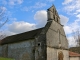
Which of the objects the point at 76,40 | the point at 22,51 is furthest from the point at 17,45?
the point at 76,40

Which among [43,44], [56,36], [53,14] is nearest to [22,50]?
[43,44]

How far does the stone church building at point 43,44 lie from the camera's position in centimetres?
2433

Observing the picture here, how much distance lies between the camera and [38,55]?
2422 centimetres

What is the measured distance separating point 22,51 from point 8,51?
4.58m

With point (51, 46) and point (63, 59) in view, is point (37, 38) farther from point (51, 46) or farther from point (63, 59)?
point (63, 59)

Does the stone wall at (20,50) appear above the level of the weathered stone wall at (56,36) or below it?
below

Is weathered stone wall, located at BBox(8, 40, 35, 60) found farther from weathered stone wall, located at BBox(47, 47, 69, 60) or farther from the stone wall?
weathered stone wall, located at BBox(47, 47, 69, 60)

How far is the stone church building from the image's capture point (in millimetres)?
24328

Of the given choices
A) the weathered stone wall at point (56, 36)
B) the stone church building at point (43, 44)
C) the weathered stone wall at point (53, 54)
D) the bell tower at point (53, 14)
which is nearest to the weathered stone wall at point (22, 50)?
the stone church building at point (43, 44)

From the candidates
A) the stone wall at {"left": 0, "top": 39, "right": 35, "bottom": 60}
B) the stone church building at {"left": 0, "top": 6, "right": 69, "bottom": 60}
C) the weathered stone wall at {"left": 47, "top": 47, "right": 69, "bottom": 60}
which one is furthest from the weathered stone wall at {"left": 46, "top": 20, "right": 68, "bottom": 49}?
the stone wall at {"left": 0, "top": 39, "right": 35, "bottom": 60}

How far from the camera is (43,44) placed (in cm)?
2403

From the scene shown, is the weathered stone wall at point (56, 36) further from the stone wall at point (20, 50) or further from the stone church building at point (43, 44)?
the stone wall at point (20, 50)

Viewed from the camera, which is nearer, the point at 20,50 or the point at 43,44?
the point at 43,44

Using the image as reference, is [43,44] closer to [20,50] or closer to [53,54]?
[53,54]
